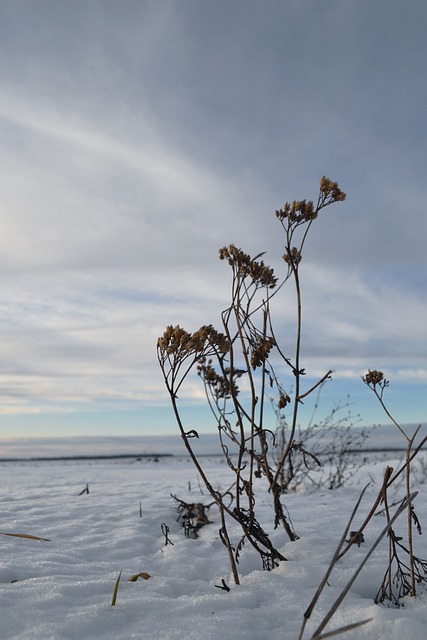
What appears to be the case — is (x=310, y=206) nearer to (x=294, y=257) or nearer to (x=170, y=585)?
(x=294, y=257)

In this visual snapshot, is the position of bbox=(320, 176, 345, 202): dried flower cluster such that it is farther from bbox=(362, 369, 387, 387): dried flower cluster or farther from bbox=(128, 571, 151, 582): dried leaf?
bbox=(128, 571, 151, 582): dried leaf

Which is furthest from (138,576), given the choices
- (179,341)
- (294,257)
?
(294,257)

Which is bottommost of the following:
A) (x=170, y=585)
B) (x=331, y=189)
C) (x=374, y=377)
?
(x=170, y=585)

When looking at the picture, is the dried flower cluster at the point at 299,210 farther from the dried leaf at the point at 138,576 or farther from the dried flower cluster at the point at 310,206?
the dried leaf at the point at 138,576

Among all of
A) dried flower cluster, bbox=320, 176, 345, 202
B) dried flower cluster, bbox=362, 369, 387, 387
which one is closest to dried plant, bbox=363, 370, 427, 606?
dried flower cluster, bbox=362, 369, 387, 387

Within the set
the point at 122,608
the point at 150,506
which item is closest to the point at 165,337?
the point at 122,608

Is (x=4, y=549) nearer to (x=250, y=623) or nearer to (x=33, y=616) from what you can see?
(x=33, y=616)

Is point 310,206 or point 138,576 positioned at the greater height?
point 310,206

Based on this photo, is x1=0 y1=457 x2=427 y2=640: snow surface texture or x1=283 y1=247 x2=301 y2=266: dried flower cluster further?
x1=283 y1=247 x2=301 y2=266: dried flower cluster

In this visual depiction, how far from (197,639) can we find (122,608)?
16.4 inches

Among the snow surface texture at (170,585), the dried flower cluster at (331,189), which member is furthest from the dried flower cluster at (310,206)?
the snow surface texture at (170,585)

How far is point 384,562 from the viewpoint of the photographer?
2.88 meters

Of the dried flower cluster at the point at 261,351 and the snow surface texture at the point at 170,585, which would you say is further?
the dried flower cluster at the point at 261,351

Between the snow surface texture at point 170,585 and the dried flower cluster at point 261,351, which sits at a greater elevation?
the dried flower cluster at point 261,351
